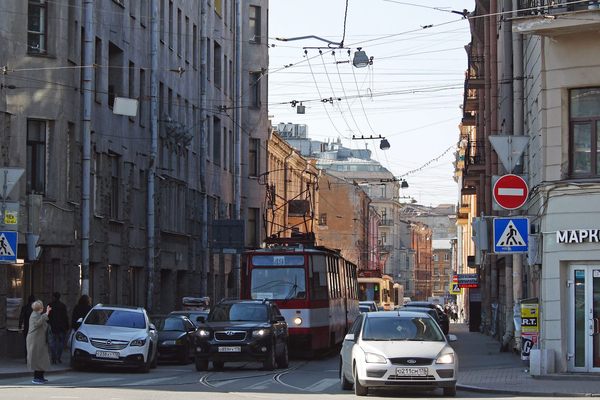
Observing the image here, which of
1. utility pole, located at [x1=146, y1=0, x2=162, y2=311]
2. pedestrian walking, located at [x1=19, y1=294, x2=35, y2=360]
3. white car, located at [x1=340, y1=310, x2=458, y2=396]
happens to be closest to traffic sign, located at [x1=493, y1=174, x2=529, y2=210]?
white car, located at [x1=340, y1=310, x2=458, y2=396]

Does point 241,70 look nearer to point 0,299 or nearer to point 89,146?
point 89,146

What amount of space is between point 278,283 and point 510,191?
1282 cm

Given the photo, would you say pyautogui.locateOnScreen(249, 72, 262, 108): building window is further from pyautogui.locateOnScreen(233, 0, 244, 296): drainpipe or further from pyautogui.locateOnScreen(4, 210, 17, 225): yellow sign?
pyautogui.locateOnScreen(4, 210, 17, 225): yellow sign

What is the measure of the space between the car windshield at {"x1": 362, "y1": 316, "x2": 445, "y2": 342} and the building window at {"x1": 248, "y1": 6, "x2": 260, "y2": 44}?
48392 millimetres

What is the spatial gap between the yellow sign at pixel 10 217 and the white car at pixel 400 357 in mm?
9705

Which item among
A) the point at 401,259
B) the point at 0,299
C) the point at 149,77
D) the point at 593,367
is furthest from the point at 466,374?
the point at 401,259

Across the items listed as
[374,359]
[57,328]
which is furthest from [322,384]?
[57,328]

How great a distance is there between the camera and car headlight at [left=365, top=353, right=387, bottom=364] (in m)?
21.5

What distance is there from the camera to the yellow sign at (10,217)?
2938 centimetres

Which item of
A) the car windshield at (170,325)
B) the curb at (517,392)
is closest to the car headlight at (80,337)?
the car windshield at (170,325)

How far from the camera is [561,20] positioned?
26.0 m

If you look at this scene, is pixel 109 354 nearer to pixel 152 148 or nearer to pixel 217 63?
pixel 152 148

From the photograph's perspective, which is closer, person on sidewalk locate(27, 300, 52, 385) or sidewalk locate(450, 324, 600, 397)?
sidewalk locate(450, 324, 600, 397)

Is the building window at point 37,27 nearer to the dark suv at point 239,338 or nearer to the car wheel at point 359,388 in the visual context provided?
the dark suv at point 239,338
